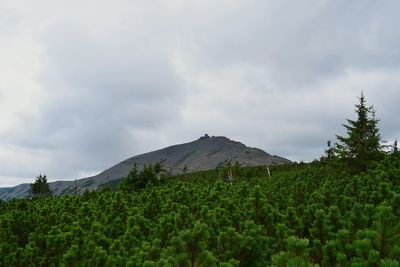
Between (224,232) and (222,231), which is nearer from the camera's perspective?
(224,232)

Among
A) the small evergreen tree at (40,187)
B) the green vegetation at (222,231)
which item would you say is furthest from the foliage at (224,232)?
the small evergreen tree at (40,187)

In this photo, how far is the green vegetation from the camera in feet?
19.3

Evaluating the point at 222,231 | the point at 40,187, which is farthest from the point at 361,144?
the point at 40,187

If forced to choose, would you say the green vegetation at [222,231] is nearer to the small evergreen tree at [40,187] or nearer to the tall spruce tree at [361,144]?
the tall spruce tree at [361,144]

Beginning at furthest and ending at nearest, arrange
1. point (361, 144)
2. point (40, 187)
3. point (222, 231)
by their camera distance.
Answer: point (40, 187) < point (361, 144) < point (222, 231)

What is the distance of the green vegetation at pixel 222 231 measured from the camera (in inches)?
231

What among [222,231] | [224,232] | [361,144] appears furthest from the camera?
[361,144]

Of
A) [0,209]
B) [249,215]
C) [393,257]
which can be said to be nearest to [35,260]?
[249,215]

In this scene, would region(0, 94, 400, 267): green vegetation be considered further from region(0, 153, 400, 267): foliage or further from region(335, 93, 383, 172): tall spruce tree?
region(335, 93, 383, 172): tall spruce tree

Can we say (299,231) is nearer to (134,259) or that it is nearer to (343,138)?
(134,259)

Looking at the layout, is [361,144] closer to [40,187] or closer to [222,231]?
[222,231]

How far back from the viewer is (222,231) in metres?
8.81

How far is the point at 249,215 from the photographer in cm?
1033

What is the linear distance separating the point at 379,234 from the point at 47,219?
41.9ft
